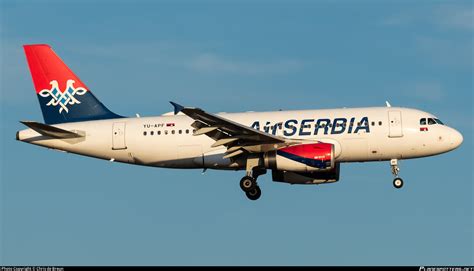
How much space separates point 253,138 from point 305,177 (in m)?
5.73

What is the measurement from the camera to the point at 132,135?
178ft

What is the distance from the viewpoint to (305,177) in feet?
182

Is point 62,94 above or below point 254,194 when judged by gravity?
above

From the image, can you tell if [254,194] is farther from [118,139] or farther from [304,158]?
[118,139]

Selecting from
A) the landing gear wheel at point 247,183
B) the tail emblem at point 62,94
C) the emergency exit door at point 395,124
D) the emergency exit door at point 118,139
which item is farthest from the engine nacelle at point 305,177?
the tail emblem at point 62,94

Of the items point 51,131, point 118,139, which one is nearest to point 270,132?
point 118,139

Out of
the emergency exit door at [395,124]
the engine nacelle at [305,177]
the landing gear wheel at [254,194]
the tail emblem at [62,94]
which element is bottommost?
the landing gear wheel at [254,194]

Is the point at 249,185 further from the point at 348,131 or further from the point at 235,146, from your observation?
the point at 348,131

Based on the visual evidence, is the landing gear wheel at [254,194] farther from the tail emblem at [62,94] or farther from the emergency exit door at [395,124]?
the tail emblem at [62,94]

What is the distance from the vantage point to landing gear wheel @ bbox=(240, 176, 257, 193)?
52.3m

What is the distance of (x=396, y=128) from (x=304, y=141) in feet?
15.5

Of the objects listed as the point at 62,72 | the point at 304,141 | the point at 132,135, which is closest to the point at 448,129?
the point at 304,141

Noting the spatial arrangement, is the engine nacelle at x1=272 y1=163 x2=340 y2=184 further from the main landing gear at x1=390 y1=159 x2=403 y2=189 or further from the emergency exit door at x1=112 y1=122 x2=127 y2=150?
the emergency exit door at x1=112 y1=122 x2=127 y2=150

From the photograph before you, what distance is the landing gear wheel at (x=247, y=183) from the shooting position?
172 ft
